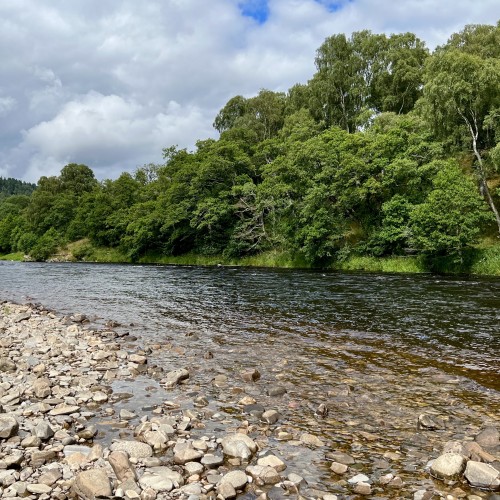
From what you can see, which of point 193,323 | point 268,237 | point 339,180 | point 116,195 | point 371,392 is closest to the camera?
point 371,392

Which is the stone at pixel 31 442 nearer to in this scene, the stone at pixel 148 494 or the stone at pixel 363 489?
the stone at pixel 148 494

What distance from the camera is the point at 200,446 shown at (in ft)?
22.8

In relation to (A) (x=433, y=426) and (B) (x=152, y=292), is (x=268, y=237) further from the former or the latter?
(A) (x=433, y=426)

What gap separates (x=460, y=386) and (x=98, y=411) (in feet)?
29.0

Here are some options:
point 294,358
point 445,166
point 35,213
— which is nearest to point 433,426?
point 294,358

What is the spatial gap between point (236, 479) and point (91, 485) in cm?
209

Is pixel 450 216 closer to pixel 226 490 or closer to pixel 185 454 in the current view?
pixel 185 454

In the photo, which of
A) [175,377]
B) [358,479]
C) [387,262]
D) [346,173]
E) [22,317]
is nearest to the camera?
[358,479]

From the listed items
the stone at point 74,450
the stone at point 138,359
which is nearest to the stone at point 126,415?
the stone at point 74,450

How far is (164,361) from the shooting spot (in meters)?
12.7

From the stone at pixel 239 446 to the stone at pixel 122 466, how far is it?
1.58 meters

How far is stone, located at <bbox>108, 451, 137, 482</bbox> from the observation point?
597 cm

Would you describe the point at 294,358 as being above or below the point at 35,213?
below

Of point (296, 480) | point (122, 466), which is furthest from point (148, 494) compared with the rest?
point (296, 480)
